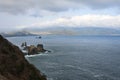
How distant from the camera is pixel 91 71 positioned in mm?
100062

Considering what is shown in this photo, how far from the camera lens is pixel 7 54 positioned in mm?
60312

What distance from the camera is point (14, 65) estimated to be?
5775cm

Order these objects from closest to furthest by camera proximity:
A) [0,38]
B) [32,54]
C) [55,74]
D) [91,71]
Result: 1. [0,38]
2. [55,74]
3. [91,71]
4. [32,54]

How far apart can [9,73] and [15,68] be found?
3.72m

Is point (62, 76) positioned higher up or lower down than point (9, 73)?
lower down

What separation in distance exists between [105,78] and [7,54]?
40.9 metres

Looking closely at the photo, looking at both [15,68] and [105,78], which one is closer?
[15,68]

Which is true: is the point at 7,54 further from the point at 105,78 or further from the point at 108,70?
the point at 108,70

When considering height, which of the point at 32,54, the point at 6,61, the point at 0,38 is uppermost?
the point at 0,38

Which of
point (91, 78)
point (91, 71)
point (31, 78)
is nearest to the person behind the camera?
point (31, 78)

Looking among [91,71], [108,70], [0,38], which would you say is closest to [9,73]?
[0,38]

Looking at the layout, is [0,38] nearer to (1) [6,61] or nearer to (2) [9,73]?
(1) [6,61]

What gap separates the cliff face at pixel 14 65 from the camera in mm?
55625

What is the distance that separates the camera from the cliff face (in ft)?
182
